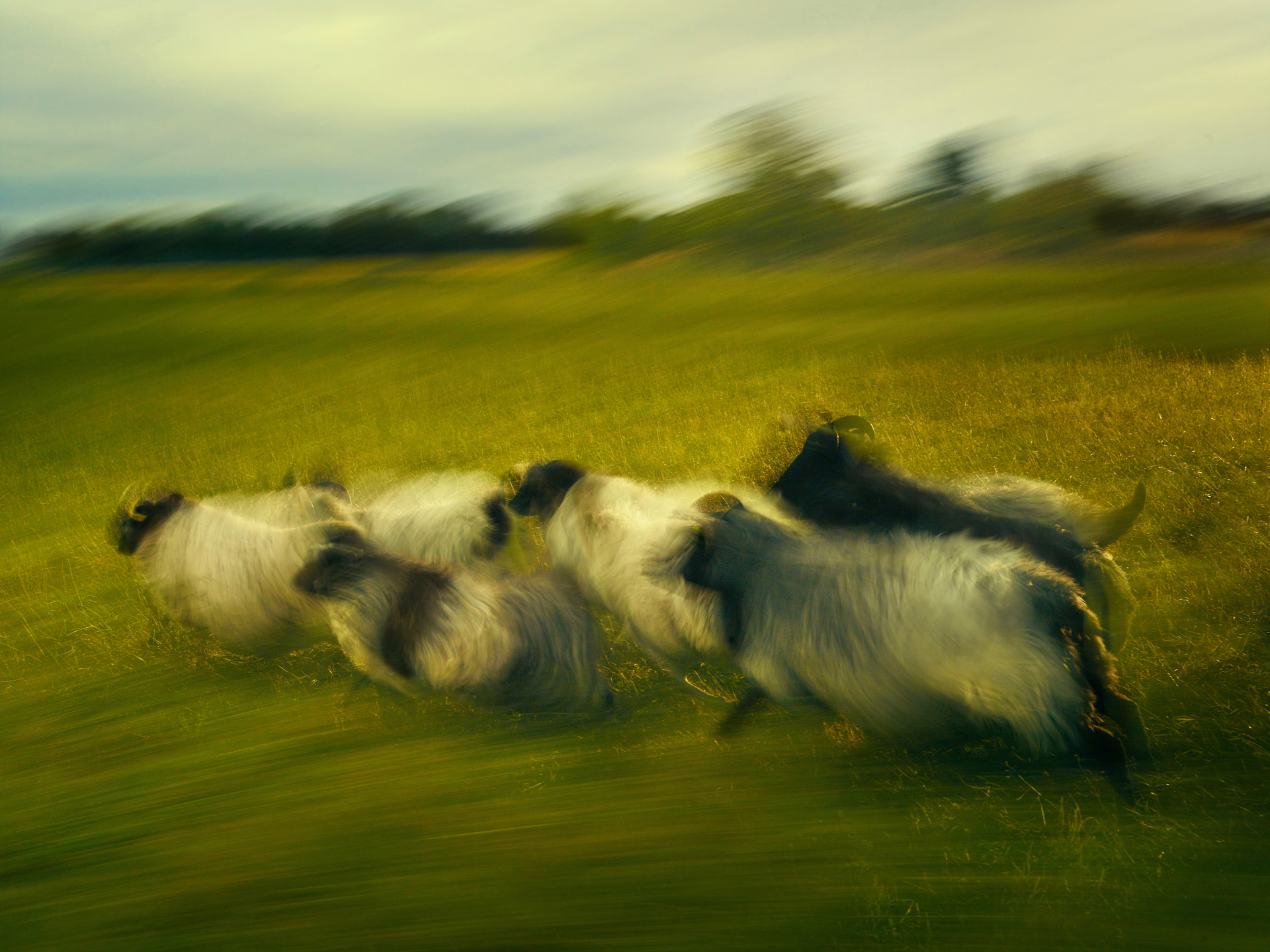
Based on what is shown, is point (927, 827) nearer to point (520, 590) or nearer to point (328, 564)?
point (520, 590)

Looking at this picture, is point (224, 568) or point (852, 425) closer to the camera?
point (852, 425)

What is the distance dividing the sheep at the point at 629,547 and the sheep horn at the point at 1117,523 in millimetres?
1520

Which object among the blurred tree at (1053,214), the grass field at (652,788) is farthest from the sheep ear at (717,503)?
the blurred tree at (1053,214)

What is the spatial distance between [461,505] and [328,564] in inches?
56.2

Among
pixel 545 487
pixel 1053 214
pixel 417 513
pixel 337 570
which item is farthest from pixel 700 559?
pixel 1053 214

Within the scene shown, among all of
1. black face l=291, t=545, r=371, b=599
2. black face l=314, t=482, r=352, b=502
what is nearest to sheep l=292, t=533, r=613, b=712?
black face l=291, t=545, r=371, b=599

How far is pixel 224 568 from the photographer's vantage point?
5.61 meters

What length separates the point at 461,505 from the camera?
19.4 ft

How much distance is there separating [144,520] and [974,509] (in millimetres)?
5672

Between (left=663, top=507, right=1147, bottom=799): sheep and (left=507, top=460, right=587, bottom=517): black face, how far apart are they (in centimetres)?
133

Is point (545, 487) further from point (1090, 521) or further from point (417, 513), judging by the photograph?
point (1090, 521)

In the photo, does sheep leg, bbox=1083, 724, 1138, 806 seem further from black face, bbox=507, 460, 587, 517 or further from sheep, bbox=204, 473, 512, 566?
sheep, bbox=204, 473, 512, 566

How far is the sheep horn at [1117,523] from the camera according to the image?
352cm

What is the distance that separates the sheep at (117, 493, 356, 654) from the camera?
17.9 ft
